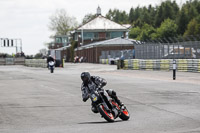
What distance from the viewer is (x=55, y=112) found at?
38.1 ft

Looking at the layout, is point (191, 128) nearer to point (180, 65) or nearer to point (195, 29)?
point (180, 65)

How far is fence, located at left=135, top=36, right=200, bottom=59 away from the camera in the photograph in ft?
109

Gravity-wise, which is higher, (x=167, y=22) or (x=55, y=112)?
(x=167, y=22)

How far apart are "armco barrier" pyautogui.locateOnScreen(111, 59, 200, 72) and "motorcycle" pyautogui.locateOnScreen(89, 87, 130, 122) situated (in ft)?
74.9

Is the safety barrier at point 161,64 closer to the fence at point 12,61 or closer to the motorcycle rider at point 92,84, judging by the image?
the motorcycle rider at point 92,84

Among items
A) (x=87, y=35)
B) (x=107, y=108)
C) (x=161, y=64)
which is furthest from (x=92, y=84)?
(x=87, y=35)

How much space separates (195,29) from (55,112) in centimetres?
9855

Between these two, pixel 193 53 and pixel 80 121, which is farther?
pixel 193 53

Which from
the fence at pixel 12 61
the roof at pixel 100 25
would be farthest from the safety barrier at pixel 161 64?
the roof at pixel 100 25

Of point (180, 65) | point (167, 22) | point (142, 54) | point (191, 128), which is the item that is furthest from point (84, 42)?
point (191, 128)

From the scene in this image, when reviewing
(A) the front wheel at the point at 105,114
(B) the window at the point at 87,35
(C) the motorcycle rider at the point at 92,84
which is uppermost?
(B) the window at the point at 87,35

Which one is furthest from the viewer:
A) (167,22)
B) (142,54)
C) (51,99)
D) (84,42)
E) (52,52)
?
(167,22)

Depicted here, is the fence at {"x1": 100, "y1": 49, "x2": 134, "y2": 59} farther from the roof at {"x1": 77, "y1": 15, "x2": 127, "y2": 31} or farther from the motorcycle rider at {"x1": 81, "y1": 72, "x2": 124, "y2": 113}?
the motorcycle rider at {"x1": 81, "y1": 72, "x2": 124, "y2": 113}

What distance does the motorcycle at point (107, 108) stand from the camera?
30.9 feet
